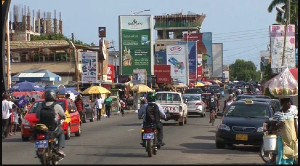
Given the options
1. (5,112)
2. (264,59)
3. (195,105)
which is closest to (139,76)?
(195,105)

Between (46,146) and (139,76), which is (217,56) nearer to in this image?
(139,76)

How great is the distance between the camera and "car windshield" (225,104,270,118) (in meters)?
20.1

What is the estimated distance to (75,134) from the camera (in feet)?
81.7

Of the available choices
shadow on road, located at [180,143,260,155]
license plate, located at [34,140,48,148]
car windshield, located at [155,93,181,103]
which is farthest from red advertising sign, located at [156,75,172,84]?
license plate, located at [34,140,48,148]

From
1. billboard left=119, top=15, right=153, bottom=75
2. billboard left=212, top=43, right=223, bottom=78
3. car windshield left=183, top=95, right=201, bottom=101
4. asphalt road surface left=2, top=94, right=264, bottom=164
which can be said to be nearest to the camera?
asphalt road surface left=2, top=94, right=264, bottom=164

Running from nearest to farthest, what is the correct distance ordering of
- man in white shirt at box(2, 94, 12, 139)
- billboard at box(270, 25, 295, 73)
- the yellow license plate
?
1. the yellow license plate
2. man in white shirt at box(2, 94, 12, 139)
3. billboard at box(270, 25, 295, 73)

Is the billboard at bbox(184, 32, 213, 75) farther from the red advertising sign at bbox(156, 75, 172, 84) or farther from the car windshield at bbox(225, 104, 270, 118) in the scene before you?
the car windshield at bbox(225, 104, 270, 118)

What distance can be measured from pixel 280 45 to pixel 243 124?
19373mm

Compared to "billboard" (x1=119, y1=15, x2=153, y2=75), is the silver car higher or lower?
lower

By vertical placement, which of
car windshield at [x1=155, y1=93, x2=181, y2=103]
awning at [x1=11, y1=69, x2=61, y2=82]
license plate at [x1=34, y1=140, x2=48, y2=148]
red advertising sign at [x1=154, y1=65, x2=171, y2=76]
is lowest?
license plate at [x1=34, y1=140, x2=48, y2=148]

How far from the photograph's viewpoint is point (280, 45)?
3747cm

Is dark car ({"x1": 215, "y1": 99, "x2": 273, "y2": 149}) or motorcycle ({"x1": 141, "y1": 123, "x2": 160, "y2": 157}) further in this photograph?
dark car ({"x1": 215, "y1": 99, "x2": 273, "y2": 149})

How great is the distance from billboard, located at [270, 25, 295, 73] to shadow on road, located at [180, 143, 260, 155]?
1679cm

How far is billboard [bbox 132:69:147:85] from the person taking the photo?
59.2 meters
